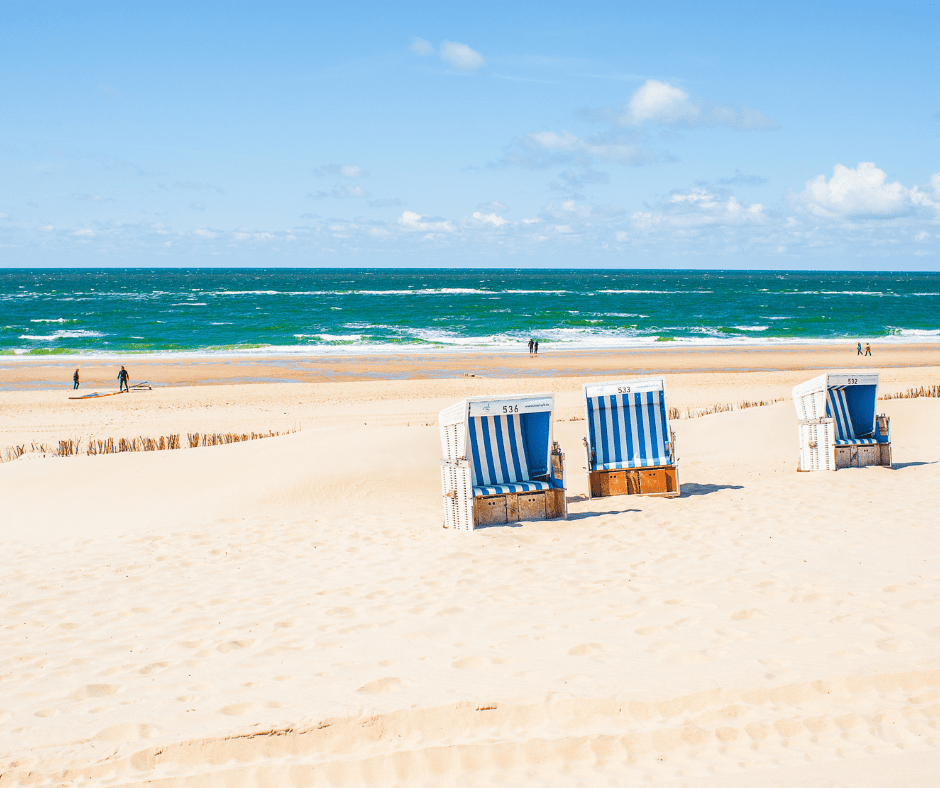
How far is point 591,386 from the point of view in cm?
1095

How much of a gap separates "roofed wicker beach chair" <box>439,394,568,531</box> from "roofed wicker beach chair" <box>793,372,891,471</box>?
4560mm

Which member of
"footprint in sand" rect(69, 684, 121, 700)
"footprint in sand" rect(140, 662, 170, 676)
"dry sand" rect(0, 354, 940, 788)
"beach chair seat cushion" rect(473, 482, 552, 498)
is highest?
"beach chair seat cushion" rect(473, 482, 552, 498)

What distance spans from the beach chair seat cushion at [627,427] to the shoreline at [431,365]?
18.0 metres

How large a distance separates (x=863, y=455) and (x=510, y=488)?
233 inches

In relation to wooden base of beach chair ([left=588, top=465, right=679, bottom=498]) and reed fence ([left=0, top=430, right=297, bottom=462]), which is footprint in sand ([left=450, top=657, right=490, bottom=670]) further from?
reed fence ([left=0, top=430, right=297, bottom=462])

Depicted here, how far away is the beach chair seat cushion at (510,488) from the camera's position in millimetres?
8969

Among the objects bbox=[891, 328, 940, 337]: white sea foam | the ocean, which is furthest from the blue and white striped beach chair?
bbox=[891, 328, 940, 337]: white sea foam

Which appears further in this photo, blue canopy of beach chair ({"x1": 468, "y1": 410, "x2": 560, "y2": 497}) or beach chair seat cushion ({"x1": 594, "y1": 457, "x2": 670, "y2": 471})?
beach chair seat cushion ({"x1": 594, "y1": 457, "x2": 670, "y2": 471})

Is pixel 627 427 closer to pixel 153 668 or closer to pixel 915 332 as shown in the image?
pixel 153 668

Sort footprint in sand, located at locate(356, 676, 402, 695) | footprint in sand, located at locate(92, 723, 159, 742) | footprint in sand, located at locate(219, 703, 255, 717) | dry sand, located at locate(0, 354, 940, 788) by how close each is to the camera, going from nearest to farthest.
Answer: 1. dry sand, located at locate(0, 354, 940, 788)
2. footprint in sand, located at locate(92, 723, 159, 742)
3. footprint in sand, located at locate(219, 703, 255, 717)
4. footprint in sand, located at locate(356, 676, 402, 695)

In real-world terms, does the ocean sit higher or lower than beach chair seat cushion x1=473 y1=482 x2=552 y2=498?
higher

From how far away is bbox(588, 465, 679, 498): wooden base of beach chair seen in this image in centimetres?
1057

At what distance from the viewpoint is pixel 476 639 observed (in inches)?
216

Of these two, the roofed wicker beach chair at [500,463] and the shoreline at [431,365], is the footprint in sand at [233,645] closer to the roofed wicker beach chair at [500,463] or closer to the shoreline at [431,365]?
the roofed wicker beach chair at [500,463]
